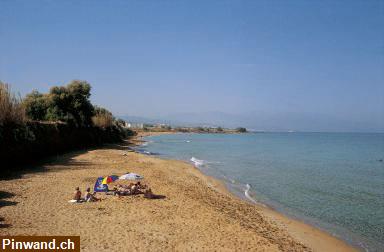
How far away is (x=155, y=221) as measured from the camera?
41.9 ft

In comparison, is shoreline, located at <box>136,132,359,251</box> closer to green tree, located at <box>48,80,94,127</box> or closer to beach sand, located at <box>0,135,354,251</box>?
beach sand, located at <box>0,135,354,251</box>

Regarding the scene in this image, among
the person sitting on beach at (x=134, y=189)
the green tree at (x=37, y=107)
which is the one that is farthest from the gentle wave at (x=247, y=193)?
the green tree at (x=37, y=107)

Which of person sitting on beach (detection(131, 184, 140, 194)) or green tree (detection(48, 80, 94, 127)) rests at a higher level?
green tree (detection(48, 80, 94, 127))

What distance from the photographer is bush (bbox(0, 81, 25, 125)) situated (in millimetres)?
22672

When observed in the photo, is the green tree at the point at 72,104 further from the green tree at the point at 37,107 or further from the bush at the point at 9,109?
the bush at the point at 9,109

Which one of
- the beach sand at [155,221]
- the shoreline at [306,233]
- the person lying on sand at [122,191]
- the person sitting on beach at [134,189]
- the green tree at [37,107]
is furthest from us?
the green tree at [37,107]

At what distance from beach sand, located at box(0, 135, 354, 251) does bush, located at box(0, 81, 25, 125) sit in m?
6.13

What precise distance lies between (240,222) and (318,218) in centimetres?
500

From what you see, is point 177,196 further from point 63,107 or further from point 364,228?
point 63,107

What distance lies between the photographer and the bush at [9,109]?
74.4ft

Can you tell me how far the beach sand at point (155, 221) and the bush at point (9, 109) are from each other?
613 cm

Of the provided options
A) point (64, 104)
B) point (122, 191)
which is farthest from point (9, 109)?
point (64, 104)

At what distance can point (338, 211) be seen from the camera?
57.5ft

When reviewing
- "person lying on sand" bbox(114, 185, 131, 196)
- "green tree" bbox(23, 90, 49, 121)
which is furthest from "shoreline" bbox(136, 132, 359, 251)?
"green tree" bbox(23, 90, 49, 121)
